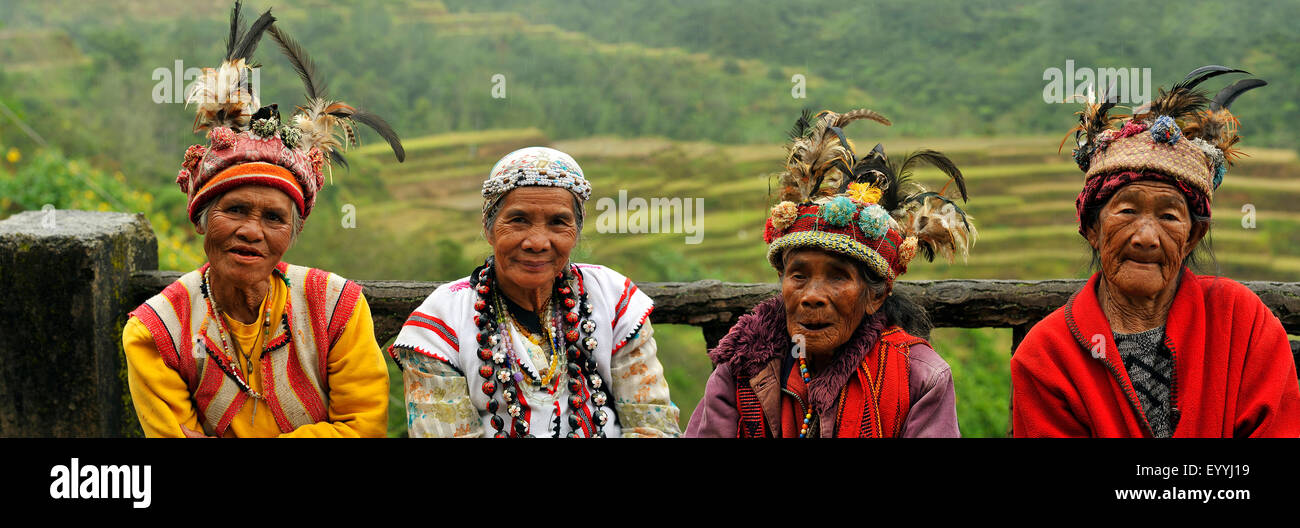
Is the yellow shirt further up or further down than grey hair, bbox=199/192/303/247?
further down

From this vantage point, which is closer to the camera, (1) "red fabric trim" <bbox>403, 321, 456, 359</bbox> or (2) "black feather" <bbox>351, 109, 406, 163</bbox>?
(1) "red fabric trim" <bbox>403, 321, 456, 359</bbox>

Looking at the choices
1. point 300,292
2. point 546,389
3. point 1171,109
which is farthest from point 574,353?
point 1171,109

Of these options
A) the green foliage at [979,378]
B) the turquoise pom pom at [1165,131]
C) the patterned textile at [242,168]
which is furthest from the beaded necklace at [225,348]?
the green foliage at [979,378]

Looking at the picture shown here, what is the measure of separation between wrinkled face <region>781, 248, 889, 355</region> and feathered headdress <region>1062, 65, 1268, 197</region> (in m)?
0.81

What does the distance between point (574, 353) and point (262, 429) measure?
41.4 inches

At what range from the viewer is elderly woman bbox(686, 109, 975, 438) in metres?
2.96

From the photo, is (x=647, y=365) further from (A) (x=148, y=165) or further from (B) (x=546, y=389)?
(A) (x=148, y=165)

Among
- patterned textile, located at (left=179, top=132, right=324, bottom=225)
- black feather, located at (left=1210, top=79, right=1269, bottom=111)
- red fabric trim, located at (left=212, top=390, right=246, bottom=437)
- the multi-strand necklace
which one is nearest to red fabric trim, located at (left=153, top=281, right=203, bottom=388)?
red fabric trim, located at (left=212, top=390, right=246, bottom=437)

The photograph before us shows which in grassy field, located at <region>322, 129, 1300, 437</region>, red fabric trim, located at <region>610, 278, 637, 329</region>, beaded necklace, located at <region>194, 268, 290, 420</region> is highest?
grassy field, located at <region>322, 129, 1300, 437</region>

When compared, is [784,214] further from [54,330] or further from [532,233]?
[54,330]

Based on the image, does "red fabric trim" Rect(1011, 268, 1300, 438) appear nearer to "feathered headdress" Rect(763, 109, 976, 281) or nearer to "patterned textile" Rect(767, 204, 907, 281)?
"feathered headdress" Rect(763, 109, 976, 281)

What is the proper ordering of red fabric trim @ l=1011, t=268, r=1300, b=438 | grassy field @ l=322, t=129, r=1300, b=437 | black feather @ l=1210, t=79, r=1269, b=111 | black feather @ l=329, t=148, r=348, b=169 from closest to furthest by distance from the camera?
red fabric trim @ l=1011, t=268, r=1300, b=438 < black feather @ l=1210, t=79, r=1269, b=111 < black feather @ l=329, t=148, r=348, b=169 < grassy field @ l=322, t=129, r=1300, b=437

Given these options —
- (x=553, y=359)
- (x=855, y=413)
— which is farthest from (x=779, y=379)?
(x=553, y=359)

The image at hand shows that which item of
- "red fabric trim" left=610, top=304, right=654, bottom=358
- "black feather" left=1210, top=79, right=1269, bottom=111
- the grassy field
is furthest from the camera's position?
the grassy field
